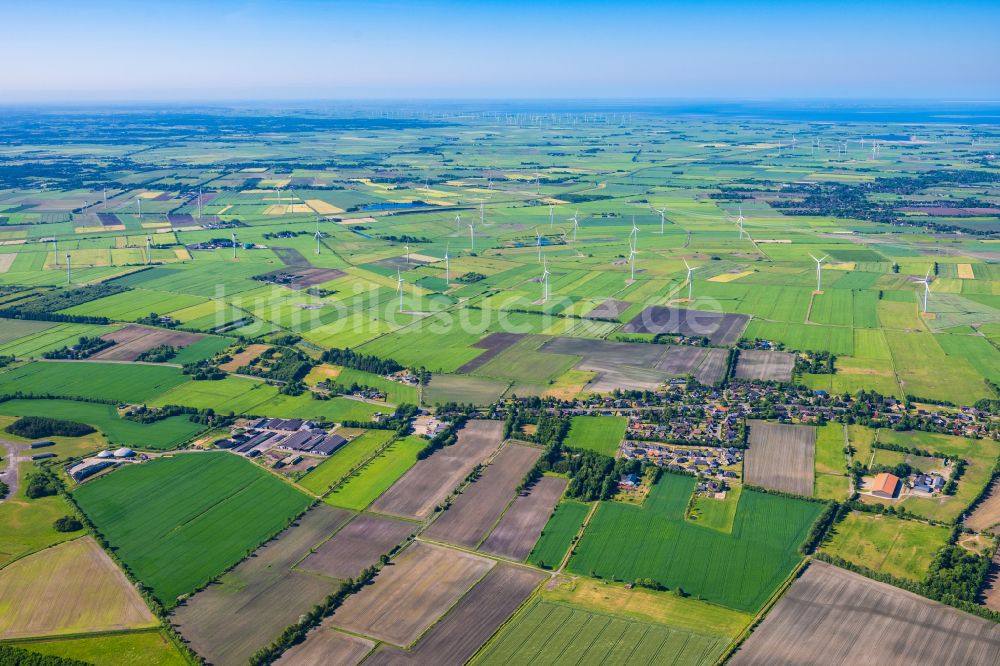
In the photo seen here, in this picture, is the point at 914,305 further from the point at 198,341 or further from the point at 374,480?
the point at 198,341

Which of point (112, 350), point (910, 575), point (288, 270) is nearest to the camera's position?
point (910, 575)

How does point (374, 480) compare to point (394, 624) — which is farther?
point (374, 480)

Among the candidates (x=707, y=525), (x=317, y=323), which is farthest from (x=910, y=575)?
(x=317, y=323)

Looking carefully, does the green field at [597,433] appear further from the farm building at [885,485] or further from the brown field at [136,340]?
the brown field at [136,340]

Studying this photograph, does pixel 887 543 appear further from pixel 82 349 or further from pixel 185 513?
pixel 82 349

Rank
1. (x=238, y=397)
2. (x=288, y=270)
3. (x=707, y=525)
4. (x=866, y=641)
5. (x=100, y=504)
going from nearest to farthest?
(x=866, y=641) → (x=707, y=525) → (x=100, y=504) → (x=238, y=397) → (x=288, y=270)
